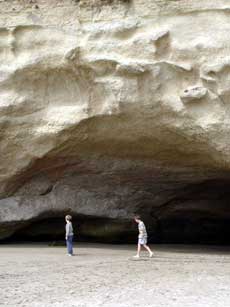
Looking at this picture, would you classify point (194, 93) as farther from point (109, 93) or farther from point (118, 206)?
point (118, 206)

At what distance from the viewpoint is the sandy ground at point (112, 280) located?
4285mm

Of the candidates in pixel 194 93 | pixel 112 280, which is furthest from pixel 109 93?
pixel 112 280

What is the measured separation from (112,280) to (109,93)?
10.2 feet

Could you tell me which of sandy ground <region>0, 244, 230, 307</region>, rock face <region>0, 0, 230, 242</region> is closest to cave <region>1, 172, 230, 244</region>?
rock face <region>0, 0, 230, 242</region>

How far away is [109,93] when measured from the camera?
298 inches

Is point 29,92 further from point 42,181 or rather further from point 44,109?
point 42,181

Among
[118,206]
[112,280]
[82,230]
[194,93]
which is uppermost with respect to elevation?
[194,93]

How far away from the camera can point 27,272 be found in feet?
19.0

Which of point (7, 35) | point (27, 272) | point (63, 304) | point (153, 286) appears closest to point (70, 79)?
point (7, 35)

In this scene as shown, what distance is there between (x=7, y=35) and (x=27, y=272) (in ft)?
12.0

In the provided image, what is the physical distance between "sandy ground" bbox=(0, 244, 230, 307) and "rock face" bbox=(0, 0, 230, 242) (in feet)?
5.48

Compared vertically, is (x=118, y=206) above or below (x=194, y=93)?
below

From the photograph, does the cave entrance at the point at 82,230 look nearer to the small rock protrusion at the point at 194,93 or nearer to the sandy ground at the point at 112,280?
the sandy ground at the point at 112,280

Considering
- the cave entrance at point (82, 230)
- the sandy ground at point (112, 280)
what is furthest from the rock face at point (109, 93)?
the sandy ground at point (112, 280)
